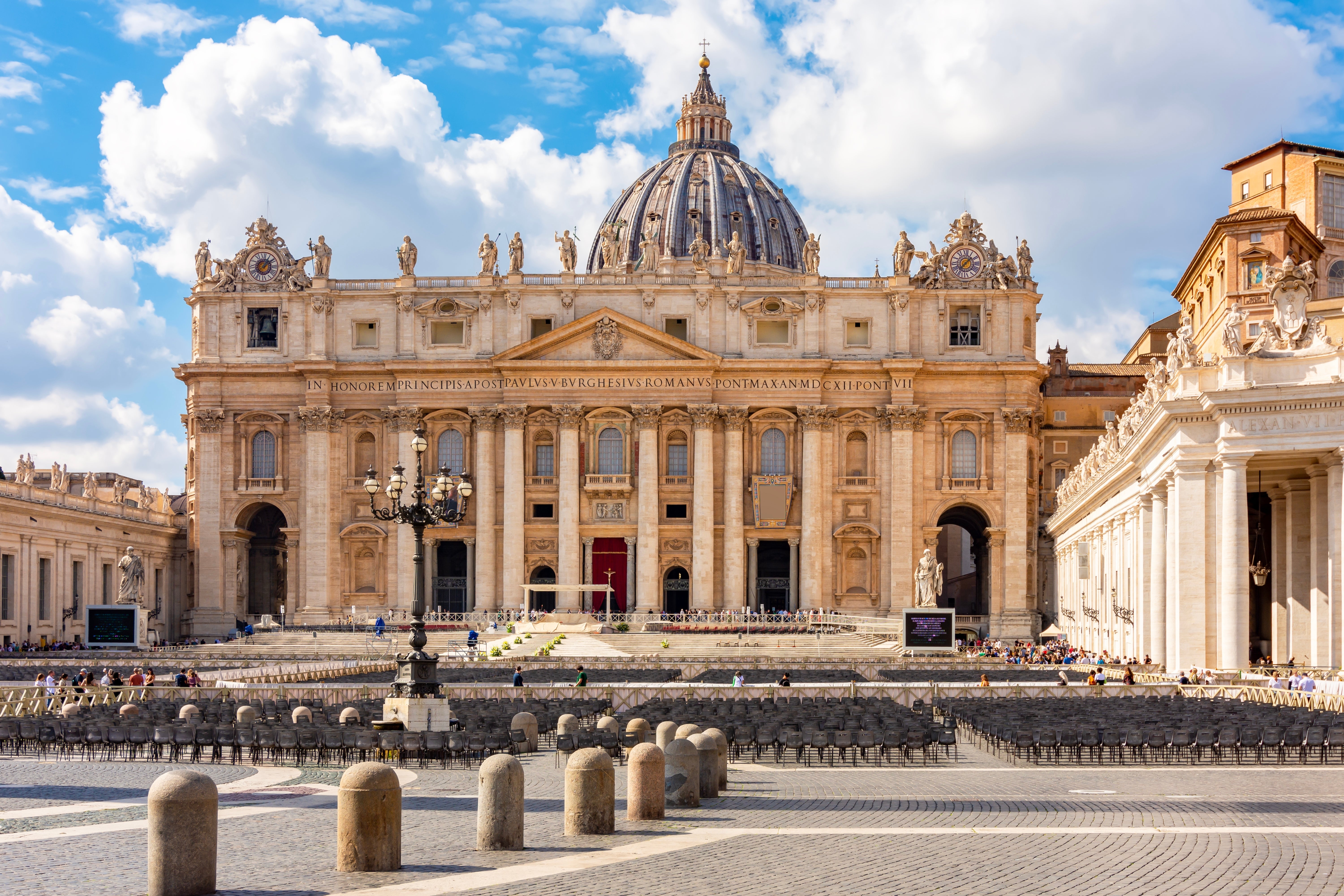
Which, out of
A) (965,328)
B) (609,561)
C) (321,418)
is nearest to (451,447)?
(321,418)

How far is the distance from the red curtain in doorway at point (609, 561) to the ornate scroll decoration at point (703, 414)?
331 inches

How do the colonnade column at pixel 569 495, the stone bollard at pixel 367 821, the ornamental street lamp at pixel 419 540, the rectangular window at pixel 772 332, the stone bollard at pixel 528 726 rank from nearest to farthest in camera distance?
the stone bollard at pixel 367 821 → the stone bollard at pixel 528 726 → the ornamental street lamp at pixel 419 540 → the colonnade column at pixel 569 495 → the rectangular window at pixel 772 332

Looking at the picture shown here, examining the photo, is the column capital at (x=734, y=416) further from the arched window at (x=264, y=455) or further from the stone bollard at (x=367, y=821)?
the stone bollard at (x=367, y=821)

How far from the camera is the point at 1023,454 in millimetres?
88875

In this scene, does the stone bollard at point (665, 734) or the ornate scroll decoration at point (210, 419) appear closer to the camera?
the stone bollard at point (665, 734)

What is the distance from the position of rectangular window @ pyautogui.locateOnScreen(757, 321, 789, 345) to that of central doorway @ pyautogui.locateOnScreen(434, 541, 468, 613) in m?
22.3

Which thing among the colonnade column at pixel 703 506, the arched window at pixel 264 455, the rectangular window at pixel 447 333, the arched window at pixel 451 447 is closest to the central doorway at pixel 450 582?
the arched window at pixel 451 447

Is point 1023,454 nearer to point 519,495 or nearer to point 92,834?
point 519,495

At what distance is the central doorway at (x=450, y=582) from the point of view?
9175 centimetres

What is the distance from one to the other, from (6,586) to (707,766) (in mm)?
58717

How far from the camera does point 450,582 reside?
301ft

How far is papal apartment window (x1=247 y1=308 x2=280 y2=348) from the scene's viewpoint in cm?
9206

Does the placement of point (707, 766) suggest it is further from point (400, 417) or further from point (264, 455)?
point (264, 455)

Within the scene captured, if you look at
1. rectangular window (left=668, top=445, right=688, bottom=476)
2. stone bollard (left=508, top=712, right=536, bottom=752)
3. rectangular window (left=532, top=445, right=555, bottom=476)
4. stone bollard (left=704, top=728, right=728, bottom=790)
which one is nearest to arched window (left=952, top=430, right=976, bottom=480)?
rectangular window (left=668, top=445, right=688, bottom=476)
